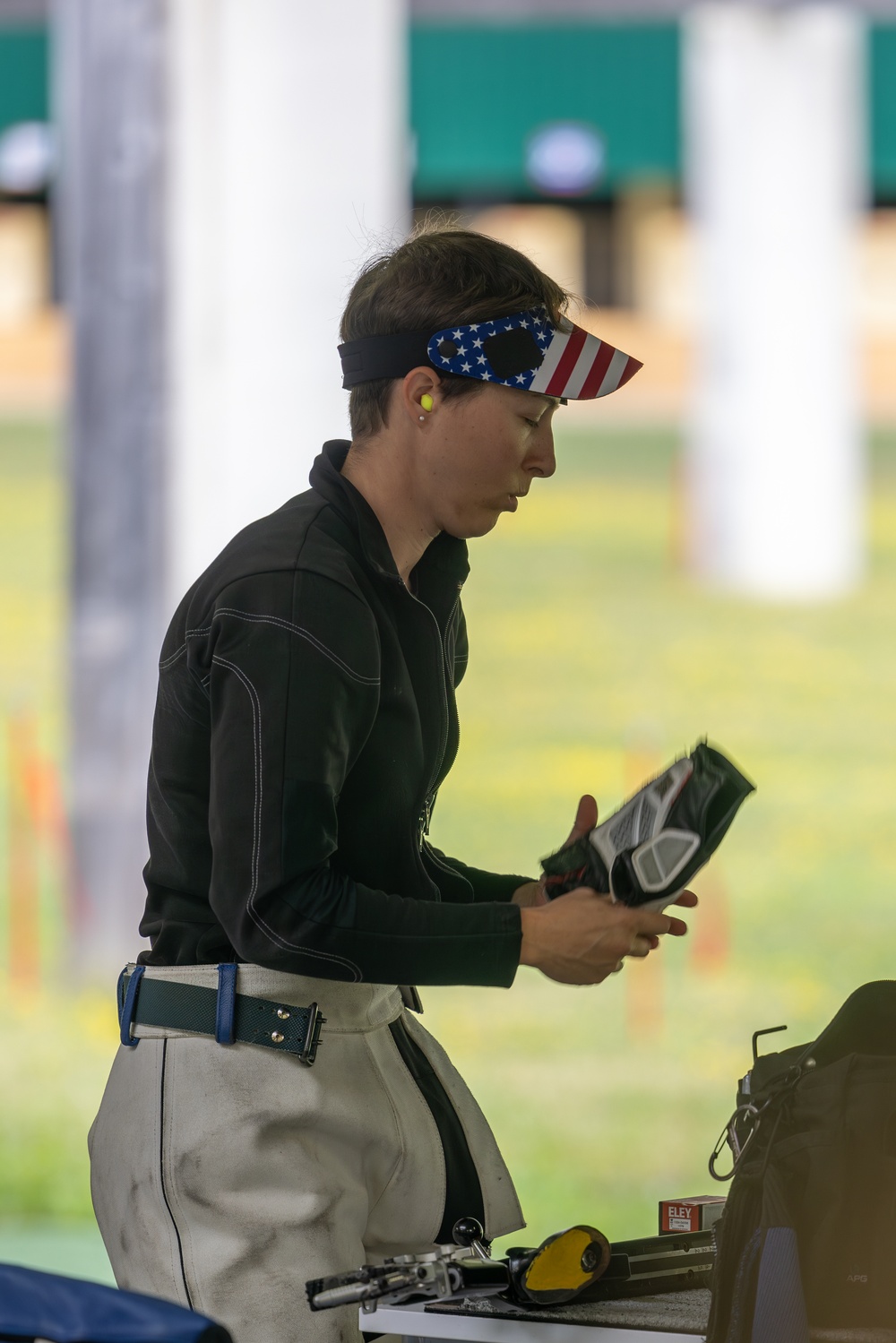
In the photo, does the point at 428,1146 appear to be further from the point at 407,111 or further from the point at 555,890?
the point at 407,111

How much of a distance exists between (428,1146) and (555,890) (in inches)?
12.7

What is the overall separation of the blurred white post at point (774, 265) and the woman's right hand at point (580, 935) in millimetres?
7137

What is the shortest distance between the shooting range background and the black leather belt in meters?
0.90

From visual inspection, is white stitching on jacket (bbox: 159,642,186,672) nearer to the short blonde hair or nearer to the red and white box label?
the short blonde hair

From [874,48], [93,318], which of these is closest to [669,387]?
[874,48]

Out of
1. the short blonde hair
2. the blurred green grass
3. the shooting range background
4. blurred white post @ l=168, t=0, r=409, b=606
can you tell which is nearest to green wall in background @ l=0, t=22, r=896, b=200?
the shooting range background

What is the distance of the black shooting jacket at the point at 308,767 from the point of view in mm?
1790

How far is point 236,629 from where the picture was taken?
1821 millimetres

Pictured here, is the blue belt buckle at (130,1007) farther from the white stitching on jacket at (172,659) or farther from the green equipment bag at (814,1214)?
the green equipment bag at (814,1214)

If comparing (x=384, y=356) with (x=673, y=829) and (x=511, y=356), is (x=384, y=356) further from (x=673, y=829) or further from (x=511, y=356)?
(x=673, y=829)

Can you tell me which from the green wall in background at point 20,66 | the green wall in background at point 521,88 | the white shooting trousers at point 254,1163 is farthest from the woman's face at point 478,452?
the green wall in background at point 20,66

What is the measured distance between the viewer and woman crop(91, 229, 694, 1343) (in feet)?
5.92

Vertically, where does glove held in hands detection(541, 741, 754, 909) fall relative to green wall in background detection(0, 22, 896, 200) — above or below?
Result: below

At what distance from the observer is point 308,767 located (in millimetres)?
1787
